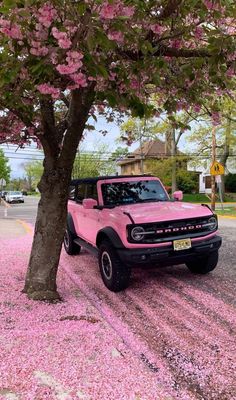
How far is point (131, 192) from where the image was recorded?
22.4 ft

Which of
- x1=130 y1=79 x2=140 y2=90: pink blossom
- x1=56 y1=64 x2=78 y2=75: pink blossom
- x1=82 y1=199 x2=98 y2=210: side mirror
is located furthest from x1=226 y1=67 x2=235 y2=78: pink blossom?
x1=82 y1=199 x2=98 y2=210: side mirror

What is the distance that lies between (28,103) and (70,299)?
276 centimetres

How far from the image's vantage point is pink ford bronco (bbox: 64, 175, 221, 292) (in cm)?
534

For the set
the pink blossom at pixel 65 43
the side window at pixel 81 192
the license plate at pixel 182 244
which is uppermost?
the pink blossom at pixel 65 43

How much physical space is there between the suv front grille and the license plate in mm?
65

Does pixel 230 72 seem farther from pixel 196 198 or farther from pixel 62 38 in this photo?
pixel 196 198

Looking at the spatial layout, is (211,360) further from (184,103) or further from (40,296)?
(184,103)

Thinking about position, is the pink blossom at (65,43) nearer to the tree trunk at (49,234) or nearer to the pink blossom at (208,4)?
the pink blossom at (208,4)

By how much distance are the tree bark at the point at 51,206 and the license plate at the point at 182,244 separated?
1635 millimetres

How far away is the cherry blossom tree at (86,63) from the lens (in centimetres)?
313

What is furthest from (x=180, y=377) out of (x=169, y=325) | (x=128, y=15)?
(x=128, y=15)

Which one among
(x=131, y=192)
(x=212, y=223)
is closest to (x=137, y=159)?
(x=131, y=192)

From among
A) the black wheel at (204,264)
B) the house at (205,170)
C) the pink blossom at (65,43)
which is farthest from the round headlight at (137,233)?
the house at (205,170)

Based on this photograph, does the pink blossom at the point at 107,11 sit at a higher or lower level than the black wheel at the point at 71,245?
higher
